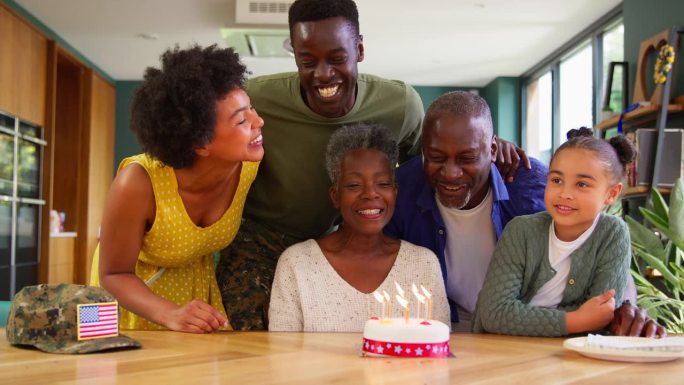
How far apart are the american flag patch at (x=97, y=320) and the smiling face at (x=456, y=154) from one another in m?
1.05

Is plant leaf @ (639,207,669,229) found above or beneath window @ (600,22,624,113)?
beneath

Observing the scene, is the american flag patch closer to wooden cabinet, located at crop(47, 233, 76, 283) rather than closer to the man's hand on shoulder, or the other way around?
the man's hand on shoulder

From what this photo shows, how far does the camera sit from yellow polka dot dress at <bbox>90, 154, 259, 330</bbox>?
6.74ft

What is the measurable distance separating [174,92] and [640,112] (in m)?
3.94

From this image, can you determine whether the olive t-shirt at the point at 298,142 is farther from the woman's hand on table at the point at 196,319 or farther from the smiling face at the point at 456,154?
the woman's hand on table at the point at 196,319

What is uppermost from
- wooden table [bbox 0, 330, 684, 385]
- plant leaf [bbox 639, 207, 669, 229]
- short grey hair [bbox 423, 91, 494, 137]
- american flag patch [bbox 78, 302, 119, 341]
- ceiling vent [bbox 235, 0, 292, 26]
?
ceiling vent [bbox 235, 0, 292, 26]

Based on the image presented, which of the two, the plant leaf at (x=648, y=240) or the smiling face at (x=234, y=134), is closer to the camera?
the smiling face at (x=234, y=134)

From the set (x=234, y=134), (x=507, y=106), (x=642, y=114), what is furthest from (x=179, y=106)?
(x=507, y=106)

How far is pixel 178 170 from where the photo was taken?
2.08 meters

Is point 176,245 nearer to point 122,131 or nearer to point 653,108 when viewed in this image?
point 653,108

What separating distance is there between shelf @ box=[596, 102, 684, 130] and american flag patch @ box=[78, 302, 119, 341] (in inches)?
172

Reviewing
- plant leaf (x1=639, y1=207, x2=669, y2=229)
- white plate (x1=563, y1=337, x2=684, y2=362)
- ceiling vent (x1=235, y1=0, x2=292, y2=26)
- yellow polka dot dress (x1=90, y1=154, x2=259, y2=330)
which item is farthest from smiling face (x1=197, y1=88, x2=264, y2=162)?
ceiling vent (x1=235, y1=0, x2=292, y2=26)

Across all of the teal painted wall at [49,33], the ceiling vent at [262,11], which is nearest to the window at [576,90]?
the ceiling vent at [262,11]

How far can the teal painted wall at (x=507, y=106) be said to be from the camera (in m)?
10.1
